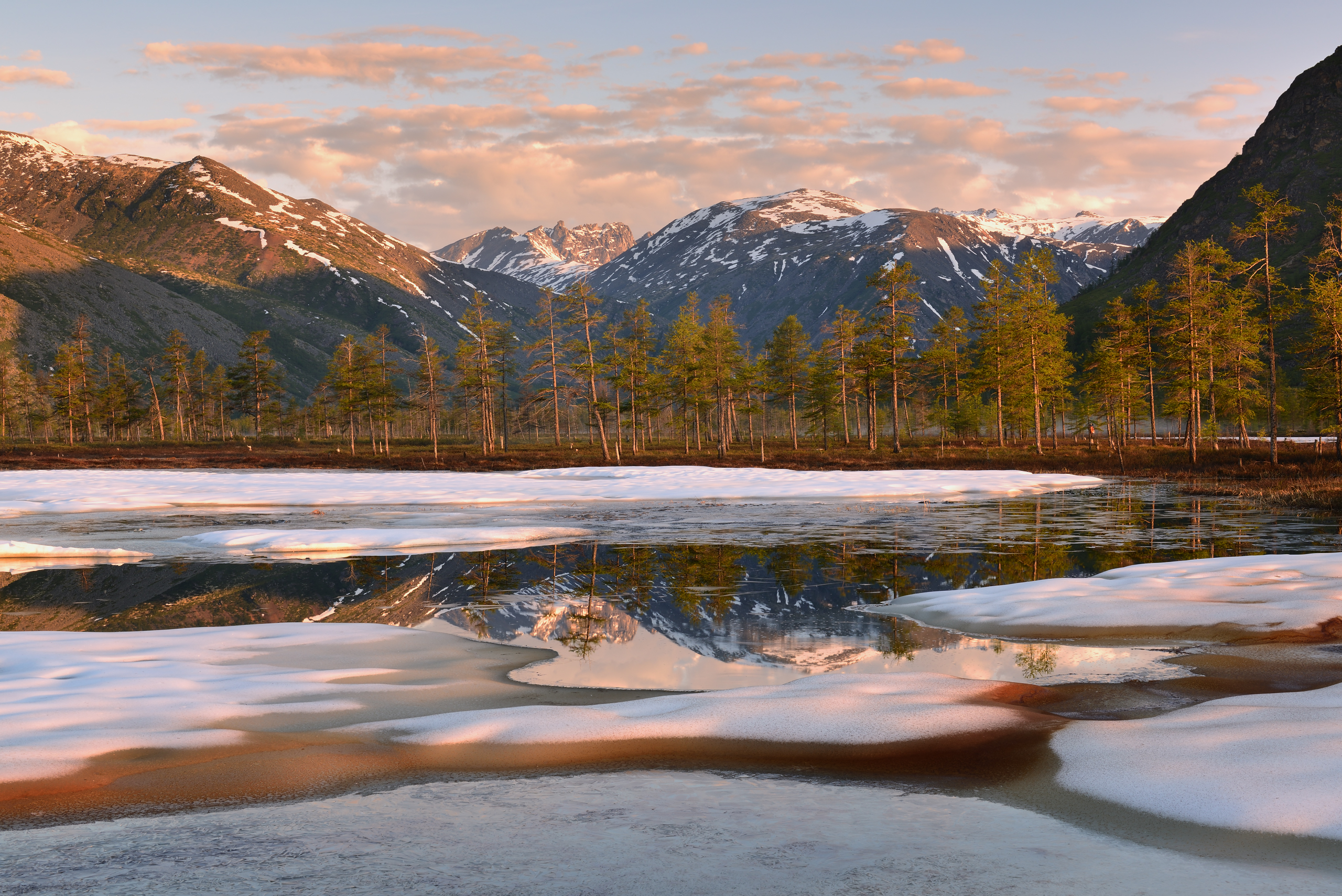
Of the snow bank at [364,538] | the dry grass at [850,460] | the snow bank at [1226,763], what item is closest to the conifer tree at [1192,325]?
the dry grass at [850,460]

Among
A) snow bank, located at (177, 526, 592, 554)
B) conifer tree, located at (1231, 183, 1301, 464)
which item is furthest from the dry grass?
snow bank, located at (177, 526, 592, 554)

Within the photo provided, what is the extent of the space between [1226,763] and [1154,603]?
22.3 ft

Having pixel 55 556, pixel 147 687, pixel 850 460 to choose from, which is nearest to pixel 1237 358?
pixel 850 460

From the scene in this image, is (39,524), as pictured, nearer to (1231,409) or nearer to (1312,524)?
(1312,524)

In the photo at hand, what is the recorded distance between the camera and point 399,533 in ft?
71.4

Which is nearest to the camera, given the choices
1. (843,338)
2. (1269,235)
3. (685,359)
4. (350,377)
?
(1269,235)

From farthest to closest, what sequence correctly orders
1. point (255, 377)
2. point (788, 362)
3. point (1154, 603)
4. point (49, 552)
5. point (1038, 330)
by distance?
point (255, 377) < point (788, 362) < point (1038, 330) < point (49, 552) < point (1154, 603)

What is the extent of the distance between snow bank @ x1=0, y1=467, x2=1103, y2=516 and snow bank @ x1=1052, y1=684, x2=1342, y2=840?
27.2 m

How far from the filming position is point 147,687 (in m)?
8.20

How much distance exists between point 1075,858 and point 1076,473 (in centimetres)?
4963

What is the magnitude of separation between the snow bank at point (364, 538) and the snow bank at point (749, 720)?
42.8 feet

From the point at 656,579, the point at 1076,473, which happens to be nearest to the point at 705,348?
the point at 1076,473

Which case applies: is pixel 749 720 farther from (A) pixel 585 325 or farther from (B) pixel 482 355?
(B) pixel 482 355

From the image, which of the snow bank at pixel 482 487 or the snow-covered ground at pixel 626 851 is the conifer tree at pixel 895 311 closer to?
the snow bank at pixel 482 487
